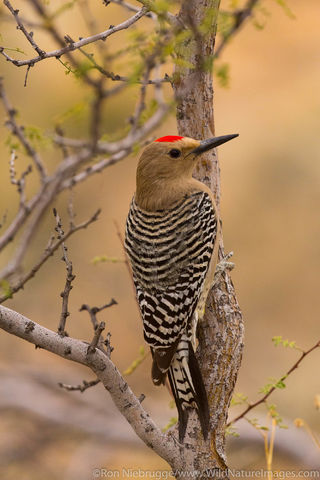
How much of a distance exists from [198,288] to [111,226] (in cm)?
633

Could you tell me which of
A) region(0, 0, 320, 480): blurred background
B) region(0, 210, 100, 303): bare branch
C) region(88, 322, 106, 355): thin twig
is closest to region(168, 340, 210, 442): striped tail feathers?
region(88, 322, 106, 355): thin twig

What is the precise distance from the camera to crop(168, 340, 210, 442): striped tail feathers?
356 cm

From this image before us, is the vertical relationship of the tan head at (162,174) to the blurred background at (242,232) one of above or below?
below

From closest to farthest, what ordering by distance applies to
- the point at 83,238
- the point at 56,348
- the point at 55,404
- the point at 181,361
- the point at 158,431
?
the point at 56,348
the point at 158,431
the point at 181,361
the point at 55,404
the point at 83,238

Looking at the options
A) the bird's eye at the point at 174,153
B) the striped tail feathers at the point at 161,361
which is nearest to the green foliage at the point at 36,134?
the bird's eye at the point at 174,153

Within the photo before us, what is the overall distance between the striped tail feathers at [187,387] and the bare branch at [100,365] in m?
0.17

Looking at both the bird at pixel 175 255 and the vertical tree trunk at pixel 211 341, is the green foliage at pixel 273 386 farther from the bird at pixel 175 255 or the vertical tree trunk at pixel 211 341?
the bird at pixel 175 255

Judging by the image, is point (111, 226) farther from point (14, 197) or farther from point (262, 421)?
point (262, 421)

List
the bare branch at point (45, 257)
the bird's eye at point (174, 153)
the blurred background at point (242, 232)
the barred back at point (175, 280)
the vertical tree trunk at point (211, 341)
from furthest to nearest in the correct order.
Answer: the blurred background at point (242, 232)
the bird's eye at point (174, 153)
the barred back at point (175, 280)
the vertical tree trunk at point (211, 341)
the bare branch at point (45, 257)

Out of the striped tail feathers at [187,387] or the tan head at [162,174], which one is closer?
the striped tail feathers at [187,387]

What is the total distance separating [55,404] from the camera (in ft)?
22.5

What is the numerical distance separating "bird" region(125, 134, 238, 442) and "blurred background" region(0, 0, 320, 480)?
3.22m

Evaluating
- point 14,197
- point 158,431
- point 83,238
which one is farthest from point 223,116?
point 158,431

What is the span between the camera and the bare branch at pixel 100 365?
9.53 ft
